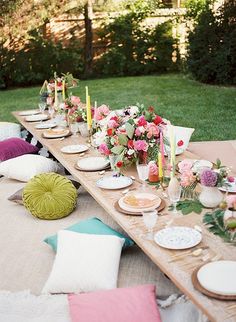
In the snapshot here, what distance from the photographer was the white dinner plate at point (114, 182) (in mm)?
3287

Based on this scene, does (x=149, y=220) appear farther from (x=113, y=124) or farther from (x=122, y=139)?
(x=113, y=124)

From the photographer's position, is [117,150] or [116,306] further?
[117,150]

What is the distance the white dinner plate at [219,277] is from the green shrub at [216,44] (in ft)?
30.6

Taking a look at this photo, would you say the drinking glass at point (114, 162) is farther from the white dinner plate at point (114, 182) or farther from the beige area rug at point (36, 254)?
the beige area rug at point (36, 254)

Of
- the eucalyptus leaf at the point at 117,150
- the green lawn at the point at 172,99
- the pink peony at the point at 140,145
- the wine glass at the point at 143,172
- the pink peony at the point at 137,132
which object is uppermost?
the pink peony at the point at 137,132

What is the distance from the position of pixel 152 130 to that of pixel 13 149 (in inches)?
89.1

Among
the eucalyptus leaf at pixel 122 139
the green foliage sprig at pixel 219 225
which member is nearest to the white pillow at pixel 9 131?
the eucalyptus leaf at pixel 122 139

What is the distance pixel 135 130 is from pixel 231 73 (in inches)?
332

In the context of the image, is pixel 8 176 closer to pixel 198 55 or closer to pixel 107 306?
pixel 107 306

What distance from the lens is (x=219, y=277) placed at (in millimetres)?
2117

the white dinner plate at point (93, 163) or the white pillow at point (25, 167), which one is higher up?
the white dinner plate at point (93, 163)

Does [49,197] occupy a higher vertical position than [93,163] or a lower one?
lower

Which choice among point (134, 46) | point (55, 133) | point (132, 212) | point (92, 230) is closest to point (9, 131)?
point (55, 133)

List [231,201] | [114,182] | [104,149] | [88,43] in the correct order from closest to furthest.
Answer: [231,201] < [114,182] < [104,149] < [88,43]
